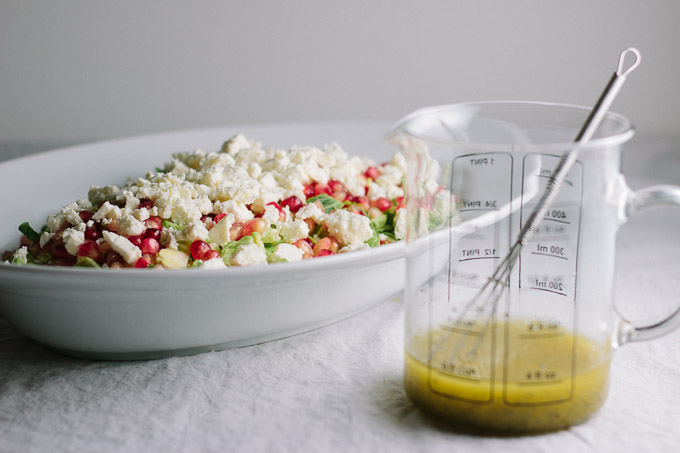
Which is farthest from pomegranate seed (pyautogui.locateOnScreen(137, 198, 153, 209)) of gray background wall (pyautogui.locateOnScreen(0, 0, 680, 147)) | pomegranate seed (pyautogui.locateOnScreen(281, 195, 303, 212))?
gray background wall (pyautogui.locateOnScreen(0, 0, 680, 147))

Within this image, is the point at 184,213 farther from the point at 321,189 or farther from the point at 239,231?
the point at 321,189

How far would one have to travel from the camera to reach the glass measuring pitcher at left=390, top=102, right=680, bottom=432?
943 mm

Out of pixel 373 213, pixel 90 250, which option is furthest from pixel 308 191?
pixel 90 250

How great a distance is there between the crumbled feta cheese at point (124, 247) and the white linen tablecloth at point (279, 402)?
0.57ft

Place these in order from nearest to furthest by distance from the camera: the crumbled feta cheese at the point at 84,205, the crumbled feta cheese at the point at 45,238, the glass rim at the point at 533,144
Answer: the glass rim at the point at 533,144 < the crumbled feta cheese at the point at 45,238 < the crumbled feta cheese at the point at 84,205

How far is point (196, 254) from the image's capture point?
124 cm

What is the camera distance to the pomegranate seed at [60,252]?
1.32m

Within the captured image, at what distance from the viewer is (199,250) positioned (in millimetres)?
1240

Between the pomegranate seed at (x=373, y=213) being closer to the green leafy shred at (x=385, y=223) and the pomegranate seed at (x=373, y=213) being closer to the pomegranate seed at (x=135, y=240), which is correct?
the green leafy shred at (x=385, y=223)

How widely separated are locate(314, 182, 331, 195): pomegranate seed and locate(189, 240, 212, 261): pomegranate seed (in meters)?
0.35

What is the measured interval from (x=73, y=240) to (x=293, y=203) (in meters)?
0.39

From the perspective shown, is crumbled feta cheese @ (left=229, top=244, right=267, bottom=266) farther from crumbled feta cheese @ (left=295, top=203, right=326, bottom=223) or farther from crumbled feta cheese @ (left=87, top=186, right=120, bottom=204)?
crumbled feta cheese @ (left=87, top=186, right=120, bottom=204)

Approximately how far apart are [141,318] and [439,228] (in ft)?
1.51

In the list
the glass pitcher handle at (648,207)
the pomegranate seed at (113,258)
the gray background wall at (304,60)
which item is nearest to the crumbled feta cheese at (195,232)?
the pomegranate seed at (113,258)
